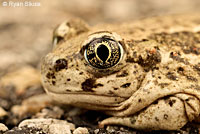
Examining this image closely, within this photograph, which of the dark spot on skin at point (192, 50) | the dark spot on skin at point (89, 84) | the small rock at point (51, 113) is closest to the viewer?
the dark spot on skin at point (89, 84)

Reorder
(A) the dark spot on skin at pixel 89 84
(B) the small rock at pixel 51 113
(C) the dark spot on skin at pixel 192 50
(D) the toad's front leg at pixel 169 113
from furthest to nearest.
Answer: (B) the small rock at pixel 51 113 → (C) the dark spot on skin at pixel 192 50 → (A) the dark spot on skin at pixel 89 84 → (D) the toad's front leg at pixel 169 113

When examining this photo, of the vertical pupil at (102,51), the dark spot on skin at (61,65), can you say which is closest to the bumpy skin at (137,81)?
the dark spot on skin at (61,65)

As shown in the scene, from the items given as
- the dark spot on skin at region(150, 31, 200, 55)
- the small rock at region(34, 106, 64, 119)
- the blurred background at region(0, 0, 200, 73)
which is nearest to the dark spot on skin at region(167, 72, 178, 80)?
the dark spot on skin at region(150, 31, 200, 55)

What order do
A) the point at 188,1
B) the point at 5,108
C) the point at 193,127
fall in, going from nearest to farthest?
the point at 193,127 < the point at 5,108 < the point at 188,1

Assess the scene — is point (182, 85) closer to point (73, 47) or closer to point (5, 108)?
point (73, 47)

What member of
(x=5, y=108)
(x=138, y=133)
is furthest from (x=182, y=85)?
(x=5, y=108)

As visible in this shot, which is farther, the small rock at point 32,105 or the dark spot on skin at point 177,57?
the small rock at point 32,105

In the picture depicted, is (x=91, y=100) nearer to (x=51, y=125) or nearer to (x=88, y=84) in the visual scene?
(x=88, y=84)

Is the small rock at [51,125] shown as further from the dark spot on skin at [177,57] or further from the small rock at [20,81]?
the dark spot on skin at [177,57]
